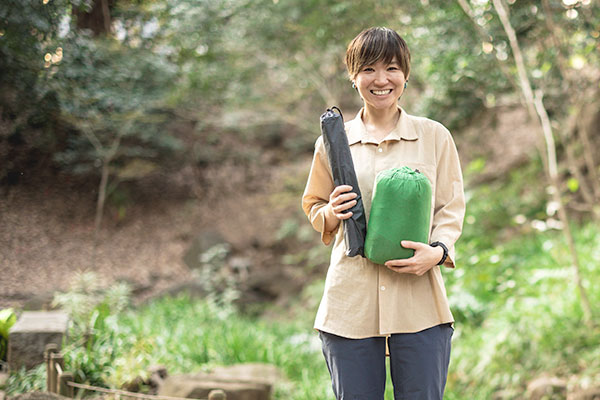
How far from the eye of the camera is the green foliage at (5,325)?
3.38 metres

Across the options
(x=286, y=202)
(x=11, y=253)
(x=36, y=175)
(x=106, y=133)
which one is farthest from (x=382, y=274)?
(x=286, y=202)

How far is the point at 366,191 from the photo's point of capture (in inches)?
69.7

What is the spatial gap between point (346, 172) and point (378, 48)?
37 centimetres

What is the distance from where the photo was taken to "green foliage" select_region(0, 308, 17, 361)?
3.38 meters

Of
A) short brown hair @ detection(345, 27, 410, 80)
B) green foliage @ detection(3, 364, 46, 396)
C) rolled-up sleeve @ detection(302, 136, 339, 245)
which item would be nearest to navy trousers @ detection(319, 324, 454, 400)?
rolled-up sleeve @ detection(302, 136, 339, 245)

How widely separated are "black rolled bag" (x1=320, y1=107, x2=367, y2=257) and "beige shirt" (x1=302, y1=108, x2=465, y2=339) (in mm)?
83

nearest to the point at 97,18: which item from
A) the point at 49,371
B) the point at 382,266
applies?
the point at 49,371

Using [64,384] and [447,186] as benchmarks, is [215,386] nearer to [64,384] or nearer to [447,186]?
[64,384]

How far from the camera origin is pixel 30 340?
3.34 meters

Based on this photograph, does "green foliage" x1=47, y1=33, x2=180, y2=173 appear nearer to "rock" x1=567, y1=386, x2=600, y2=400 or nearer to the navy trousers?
the navy trousers

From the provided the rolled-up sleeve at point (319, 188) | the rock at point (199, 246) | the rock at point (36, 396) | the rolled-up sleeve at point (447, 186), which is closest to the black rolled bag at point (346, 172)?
the rolled-up sleeve at point (319, 188)

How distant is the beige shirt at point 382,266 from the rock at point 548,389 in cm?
240

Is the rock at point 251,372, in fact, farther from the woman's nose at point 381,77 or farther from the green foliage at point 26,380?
the woman's nose at point 381,77

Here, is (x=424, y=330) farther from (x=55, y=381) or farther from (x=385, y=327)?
(x=55, y=381)
